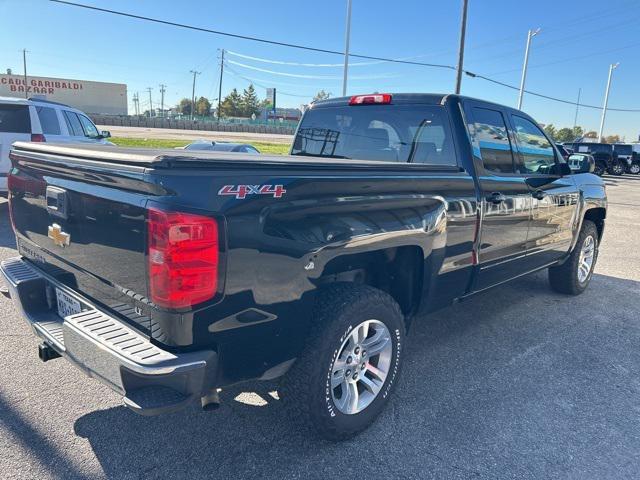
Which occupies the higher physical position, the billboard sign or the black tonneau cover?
the billboard sign

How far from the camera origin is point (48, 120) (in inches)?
325

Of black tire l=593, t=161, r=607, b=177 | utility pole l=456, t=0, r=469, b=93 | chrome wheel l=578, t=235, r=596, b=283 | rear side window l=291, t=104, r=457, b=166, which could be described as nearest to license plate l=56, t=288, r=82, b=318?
rear side window l=291, t=104, r=457, b=166

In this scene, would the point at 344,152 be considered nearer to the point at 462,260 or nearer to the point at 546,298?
the point at 462,260

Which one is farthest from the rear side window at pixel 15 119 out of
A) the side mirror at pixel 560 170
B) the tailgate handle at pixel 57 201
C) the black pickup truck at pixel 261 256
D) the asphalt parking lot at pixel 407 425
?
the side mirror at pixel 560 170

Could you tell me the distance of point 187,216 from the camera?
1.77 metres

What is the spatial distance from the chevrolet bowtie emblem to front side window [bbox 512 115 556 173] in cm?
348

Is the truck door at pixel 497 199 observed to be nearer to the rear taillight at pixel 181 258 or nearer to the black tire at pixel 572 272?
the black tire at pixel 572 272

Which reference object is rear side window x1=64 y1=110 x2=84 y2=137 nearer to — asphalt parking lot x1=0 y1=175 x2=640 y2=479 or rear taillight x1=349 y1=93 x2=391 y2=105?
asphalt parking lot x1=0 y1=175 x2=640 y2=479

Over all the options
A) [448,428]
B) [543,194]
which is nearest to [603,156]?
[543,194]

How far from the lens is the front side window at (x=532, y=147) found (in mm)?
4035

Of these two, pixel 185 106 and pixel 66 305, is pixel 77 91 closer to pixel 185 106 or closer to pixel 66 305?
pixel 185 106

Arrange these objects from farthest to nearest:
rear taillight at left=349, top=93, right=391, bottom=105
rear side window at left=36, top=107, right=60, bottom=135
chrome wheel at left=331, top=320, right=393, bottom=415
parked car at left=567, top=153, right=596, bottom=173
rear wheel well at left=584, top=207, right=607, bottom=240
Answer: rear side window at left=36, top=107, right=60, bottom=135 → rear wheel well at left=584, top=207, right=607, bottom=240 → parked car at left=567, top=153, right=596, bottom=173 → rear taillight at left=349, top=93, right=391, bottom=105 → chrome wheel at left=331, top=320, right=393, bottom=415

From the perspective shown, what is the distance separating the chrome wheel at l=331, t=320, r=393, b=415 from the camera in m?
2.53

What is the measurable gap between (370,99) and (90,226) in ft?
8.17
